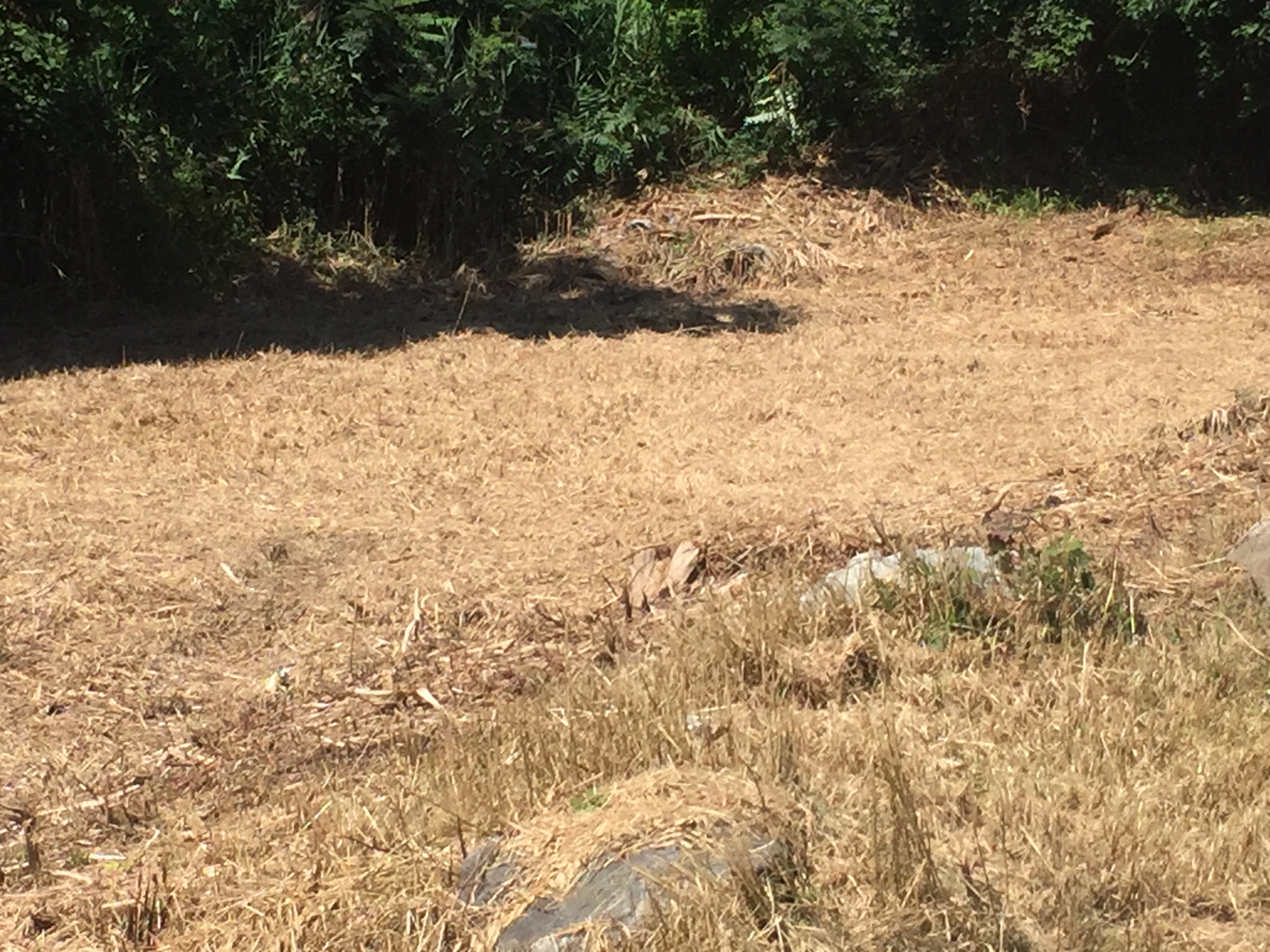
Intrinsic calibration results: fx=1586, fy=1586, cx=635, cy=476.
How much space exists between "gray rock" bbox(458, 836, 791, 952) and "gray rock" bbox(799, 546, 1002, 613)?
1538 mm

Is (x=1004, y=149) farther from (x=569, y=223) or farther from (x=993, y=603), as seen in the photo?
(x=993, y=603)

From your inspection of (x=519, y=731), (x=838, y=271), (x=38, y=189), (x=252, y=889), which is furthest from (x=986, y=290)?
(x=252, y=889)

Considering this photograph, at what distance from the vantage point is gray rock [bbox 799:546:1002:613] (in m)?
4.62

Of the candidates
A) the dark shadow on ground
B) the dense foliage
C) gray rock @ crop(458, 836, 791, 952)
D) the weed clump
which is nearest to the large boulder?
gray rock @ crop(458, 836, 791, 952)

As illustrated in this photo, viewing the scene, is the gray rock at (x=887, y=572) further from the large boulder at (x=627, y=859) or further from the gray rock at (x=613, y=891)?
the gray rock at (x=613, y=891)

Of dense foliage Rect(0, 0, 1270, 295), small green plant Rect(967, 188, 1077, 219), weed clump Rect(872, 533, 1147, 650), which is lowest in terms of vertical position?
weed clump Rect(872, 533, 1147, 650)

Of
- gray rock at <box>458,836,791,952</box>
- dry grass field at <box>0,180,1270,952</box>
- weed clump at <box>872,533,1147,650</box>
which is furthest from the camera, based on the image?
weed clump at <box>872,533,1147,650</box>

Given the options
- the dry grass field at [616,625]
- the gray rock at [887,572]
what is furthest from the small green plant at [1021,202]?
the gray rock at [887,572]

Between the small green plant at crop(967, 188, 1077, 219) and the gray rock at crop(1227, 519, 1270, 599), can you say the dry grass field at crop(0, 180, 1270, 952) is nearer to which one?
the gray rock at crop(1227, 519, 1270, 599)

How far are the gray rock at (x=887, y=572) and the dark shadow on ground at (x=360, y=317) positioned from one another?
5.26 m

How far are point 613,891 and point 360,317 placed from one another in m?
7.90

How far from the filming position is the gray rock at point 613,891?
2.99 m

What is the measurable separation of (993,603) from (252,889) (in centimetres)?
221

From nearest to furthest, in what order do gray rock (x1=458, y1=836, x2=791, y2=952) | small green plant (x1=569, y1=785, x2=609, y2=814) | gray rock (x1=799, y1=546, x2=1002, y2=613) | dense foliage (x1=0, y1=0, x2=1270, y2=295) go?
1. gray rock (x1=458, y1=836, x2=791, y2=952)
2. small green plant (x1=569, y1=785, x2=609, y2=814)
3. gray rock (x1=799, y1=546, x2=1002, y2=613)
4. dense foliage (x1=0, y1=0, x2=1270, y2=295)
